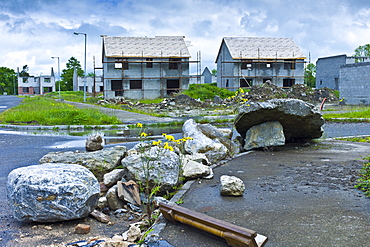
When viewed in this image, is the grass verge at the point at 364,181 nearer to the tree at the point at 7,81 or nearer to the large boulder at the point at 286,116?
the large boulder at the point at 286,116

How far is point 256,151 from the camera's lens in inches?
393

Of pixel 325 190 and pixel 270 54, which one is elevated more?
pixel 270 54

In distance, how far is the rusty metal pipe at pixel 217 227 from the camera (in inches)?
158

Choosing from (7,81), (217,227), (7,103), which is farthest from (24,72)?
(217,227)

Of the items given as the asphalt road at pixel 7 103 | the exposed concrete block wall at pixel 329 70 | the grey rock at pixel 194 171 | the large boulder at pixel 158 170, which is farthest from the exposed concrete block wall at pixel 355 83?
the large boulder at pixel 158 170

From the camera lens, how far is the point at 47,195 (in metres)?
5.17

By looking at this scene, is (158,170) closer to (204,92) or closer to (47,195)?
(47,195)

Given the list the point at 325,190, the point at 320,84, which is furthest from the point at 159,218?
the point at 320,84

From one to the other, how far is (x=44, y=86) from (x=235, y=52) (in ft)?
223

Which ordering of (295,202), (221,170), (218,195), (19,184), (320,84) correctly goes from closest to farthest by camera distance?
(19,184) → (295,202) → (218,195) → (221,170) → (320,84)

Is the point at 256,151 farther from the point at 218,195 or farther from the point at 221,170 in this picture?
the point at 218,195

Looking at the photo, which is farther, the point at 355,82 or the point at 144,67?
the point at 144,67

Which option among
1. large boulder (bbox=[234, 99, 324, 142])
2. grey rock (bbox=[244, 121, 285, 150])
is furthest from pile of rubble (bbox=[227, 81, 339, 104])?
grey rock (bbox=[244, 121, 285, 150])

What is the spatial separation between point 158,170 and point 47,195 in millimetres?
1887
